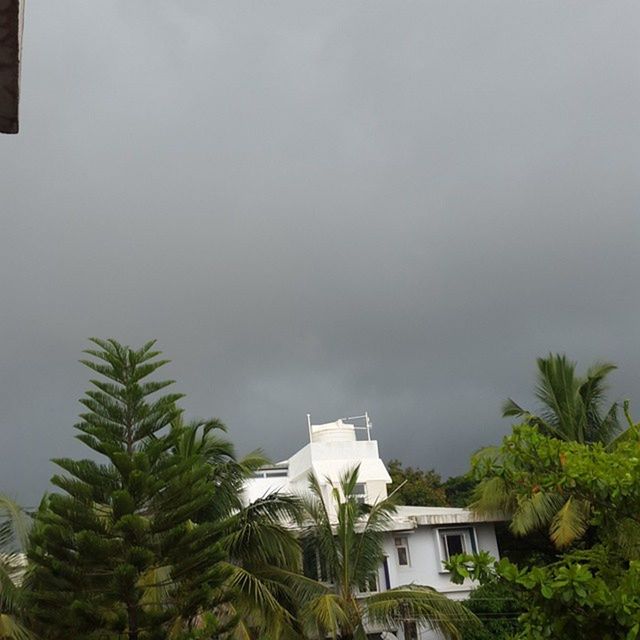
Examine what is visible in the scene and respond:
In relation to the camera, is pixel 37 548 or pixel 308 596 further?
pixel 308 596

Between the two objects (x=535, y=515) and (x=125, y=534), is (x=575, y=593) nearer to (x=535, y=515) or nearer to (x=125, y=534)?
(x=125, y=534)

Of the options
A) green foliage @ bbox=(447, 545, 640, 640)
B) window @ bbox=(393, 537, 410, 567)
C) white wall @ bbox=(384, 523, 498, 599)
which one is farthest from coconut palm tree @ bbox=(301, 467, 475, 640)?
green foliage @ bbox=(447, 545, 640, 640)

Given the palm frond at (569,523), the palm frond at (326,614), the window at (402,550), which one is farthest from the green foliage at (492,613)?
the palm frond at (326,614)

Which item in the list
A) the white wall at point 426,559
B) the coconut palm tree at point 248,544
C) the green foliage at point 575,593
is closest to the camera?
the green foliage at point 575,593

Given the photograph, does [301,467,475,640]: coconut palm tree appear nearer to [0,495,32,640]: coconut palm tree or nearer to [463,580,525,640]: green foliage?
[463,580,525,640]: green foliage

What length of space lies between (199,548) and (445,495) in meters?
23.3

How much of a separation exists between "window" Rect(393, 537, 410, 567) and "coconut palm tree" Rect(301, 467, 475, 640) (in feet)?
5.73

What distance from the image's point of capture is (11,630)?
1357 centimetres

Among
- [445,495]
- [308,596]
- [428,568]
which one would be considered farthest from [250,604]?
[445,495]

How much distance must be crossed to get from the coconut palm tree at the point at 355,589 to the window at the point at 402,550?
5.73ft

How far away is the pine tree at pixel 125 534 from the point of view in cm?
1339

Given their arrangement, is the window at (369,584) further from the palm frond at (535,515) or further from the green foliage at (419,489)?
the green foliage at (419,489)

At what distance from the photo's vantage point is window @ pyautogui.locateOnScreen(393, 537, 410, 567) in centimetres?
1916

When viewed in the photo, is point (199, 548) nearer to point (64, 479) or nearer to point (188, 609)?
point (188, 609)
